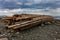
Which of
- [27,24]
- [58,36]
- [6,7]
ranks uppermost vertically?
[6,7]

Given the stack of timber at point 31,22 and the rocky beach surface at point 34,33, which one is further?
the stack of timber at point 31,22

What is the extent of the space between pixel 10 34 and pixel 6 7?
2.75ft

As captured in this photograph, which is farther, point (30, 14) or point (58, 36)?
point (30, 14)

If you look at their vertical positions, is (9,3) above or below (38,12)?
above

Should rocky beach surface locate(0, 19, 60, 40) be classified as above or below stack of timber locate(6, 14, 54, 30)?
below

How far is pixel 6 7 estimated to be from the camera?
100 inches

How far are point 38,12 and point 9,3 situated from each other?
609mm

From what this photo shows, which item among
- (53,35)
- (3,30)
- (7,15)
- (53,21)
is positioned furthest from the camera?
(7,15)

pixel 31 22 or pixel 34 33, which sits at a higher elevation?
pixel 31 22

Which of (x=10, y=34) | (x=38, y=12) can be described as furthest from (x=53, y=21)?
(x=10, y=34)

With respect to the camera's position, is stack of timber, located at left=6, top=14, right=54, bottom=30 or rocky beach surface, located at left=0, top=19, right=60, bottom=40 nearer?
rocky beach surface, located at left=0, top=19, right=60, bottom=40

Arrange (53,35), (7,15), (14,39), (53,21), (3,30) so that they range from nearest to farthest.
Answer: (14,39) → (53,35) → (3,30) → (53,21) → (7,15)

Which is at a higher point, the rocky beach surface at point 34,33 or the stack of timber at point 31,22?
the stack of timber at point 31,22

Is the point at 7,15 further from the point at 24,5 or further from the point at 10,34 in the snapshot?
the point at 10,34
